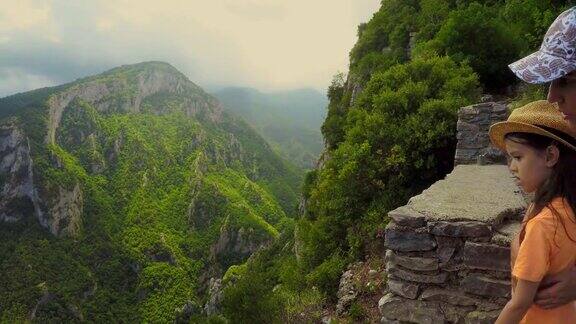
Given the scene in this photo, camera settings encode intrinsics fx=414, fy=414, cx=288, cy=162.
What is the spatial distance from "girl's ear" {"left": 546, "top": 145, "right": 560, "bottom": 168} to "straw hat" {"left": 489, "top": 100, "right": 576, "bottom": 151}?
53mm

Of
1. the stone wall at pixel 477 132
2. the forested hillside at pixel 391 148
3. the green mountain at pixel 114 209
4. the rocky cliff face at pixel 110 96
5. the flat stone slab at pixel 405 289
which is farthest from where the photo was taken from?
the rocky cliff face at pixel 110 96

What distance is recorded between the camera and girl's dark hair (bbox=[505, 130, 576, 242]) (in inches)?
80.6

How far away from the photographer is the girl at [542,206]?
6.62 feet

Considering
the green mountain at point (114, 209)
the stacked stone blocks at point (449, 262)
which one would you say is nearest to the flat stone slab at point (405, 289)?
the stacked stone blocks at point (449, 262)

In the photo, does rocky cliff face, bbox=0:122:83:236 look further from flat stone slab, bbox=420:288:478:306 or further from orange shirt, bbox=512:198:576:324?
orange shirt, bbox=512:198:576:324

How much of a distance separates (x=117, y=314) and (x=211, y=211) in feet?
138

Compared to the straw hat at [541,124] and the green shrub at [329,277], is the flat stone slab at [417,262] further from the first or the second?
the green shrub at [329,277]

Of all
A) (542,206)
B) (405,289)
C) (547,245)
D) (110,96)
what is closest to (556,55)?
(542,206)

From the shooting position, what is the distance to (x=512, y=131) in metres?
2.30

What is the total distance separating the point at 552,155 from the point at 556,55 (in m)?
0.50

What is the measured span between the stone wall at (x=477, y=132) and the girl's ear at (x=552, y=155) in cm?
662

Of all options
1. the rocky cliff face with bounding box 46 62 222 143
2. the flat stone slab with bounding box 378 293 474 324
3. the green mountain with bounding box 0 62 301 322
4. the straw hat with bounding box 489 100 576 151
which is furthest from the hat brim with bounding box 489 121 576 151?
the rocky cliff face with bounding box 46 62 222 143

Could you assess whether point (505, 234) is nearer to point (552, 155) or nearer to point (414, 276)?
point (414, 276)

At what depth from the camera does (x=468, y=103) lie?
10156 millimetres
